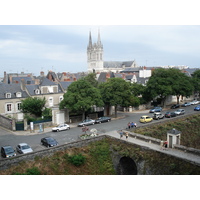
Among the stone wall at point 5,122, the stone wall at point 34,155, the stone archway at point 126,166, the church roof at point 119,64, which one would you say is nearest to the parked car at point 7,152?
the stone wall at point 34,155

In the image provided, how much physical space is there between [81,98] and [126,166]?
46.1 feet

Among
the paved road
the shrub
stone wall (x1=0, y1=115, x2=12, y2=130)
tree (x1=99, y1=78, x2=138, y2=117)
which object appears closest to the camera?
the shrub

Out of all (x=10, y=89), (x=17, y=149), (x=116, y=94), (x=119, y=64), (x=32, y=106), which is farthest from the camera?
(x=119, y=64)

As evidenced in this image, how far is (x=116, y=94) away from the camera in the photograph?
37.2 m

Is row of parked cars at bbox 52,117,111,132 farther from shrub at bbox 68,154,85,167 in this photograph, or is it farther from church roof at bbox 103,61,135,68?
church roof at bbox 103,61,135,68

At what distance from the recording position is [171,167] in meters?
17.7

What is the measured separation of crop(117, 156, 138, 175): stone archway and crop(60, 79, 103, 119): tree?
41.3 ft

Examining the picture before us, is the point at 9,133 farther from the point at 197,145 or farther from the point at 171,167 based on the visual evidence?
the point at 197,145

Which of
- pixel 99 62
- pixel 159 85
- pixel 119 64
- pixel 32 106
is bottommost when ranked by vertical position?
pixel 32 106

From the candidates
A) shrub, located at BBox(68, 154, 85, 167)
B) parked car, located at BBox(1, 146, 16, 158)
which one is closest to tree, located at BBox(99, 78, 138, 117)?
shrub, located at BBox(68, 154, 85, 167)

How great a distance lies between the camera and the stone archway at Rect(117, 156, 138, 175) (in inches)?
866

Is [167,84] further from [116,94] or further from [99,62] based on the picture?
[99,62]

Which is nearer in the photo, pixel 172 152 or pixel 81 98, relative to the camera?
pixel 172 152

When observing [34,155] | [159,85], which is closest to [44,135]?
[34,155]
